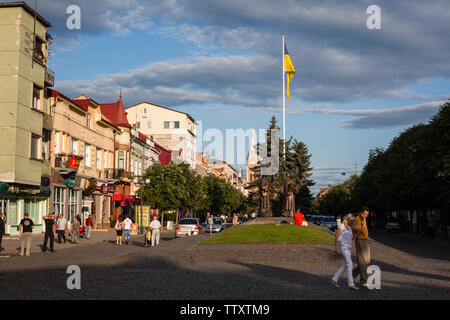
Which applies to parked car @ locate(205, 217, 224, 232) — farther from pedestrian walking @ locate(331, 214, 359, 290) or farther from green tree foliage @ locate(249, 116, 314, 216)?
pedestrian walking @ locate(331, 214, 359, 290)

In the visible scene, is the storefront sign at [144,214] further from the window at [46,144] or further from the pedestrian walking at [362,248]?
the pedestrian walking at [362,248]

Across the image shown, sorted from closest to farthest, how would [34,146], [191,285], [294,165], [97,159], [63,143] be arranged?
[191,285], [34,146], [63,143], [97,159], [294,165]

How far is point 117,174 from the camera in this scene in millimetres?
54719

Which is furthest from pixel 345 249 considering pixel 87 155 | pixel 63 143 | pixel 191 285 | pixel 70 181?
pixel 87 155

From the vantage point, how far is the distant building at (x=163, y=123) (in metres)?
94.9

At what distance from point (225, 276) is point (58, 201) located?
97.1 feet

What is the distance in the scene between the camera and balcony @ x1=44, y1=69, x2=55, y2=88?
3900cm

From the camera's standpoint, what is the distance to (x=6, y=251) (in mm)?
23938

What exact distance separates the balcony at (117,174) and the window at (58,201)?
1093 cm

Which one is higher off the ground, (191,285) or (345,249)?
(345,249)

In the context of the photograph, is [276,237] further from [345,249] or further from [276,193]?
[345,249]
